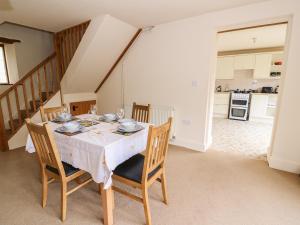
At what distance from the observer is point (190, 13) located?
270cm

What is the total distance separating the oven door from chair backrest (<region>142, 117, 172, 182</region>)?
467cm

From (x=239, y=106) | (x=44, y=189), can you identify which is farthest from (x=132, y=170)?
(x=239, y=106)

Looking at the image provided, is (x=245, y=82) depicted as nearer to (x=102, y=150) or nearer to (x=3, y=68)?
(x=102, y=150)

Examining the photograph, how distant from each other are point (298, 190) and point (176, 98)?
2.11 m

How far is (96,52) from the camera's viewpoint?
3.25 metres

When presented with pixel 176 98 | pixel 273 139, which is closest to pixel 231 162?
pixel 273 139

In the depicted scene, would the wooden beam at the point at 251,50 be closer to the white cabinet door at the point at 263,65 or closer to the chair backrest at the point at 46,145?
the white cabinet door at the point at 263,65

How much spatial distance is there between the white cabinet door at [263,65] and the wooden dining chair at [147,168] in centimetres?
498

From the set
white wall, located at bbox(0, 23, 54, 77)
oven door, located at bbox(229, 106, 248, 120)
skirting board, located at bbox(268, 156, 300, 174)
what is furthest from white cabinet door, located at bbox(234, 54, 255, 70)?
white wall, located at bbox(0, 23, 54, 77)

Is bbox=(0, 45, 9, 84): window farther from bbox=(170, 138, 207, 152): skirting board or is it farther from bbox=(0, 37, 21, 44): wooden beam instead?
bbox=(170, 138, 207, 152): skirting board

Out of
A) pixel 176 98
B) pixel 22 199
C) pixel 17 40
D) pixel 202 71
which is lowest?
pixel 22 199

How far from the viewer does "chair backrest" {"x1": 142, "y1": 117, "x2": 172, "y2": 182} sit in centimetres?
135

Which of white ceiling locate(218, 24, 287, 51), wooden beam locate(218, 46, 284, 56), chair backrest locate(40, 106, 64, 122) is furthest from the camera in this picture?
wooden beam locate(218, 46, 284, 56)

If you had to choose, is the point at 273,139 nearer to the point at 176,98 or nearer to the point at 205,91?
the point at 205,91
